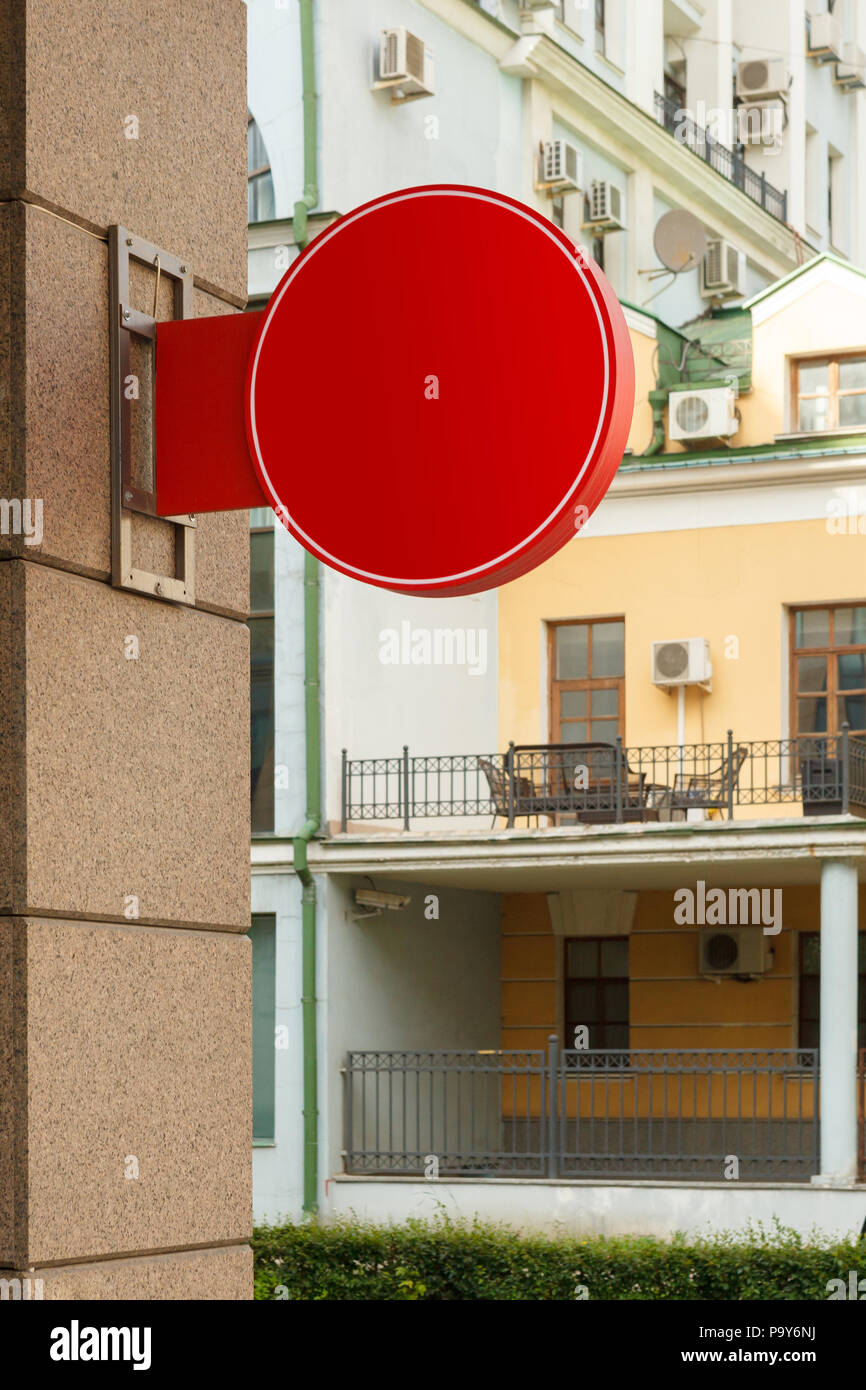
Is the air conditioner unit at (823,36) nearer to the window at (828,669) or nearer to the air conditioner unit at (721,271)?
the air conditioner unit at (721,271)

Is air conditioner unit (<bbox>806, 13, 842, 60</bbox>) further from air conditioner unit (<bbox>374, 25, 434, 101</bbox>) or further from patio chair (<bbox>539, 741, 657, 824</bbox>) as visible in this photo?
patio chair (<bbox>539, 741, 657, 824</bbox>)

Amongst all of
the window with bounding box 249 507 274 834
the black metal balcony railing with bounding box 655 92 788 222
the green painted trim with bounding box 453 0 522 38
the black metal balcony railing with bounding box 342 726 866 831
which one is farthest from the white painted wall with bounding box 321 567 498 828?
the black metal balcony railing with bounding box 655 92 788 222

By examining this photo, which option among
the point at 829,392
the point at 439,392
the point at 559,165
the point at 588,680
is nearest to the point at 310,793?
the point at 588,680

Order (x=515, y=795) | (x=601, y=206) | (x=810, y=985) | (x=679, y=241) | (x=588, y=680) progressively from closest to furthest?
1. (x=515, y=795)
2. (x=810, y=985)
3. (x=588, y=680)
4. (x=679, y=241)
5. (x=601, y=206)

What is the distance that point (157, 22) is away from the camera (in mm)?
3680

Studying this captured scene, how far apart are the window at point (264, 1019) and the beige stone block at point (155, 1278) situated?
50.0 ft

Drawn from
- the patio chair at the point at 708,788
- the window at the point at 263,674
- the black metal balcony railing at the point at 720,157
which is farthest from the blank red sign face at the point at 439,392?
the black metal balcony railing at the point at 720,157

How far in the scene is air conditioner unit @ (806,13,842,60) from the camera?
2686 centimetres

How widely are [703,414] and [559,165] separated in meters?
3.52

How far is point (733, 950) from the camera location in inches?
810

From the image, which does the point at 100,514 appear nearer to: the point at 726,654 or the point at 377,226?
the point at 377,226

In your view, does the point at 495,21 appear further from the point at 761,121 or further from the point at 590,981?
the point at 590,981

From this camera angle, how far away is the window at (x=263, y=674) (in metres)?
19.4

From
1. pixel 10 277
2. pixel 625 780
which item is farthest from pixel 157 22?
pixel 625 780
